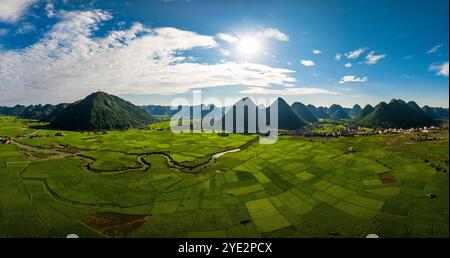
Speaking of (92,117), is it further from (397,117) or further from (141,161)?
(397,117)

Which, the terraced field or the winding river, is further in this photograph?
the winding river

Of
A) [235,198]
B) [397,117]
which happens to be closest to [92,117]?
[235,198]

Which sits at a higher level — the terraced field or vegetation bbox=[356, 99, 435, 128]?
vegetation bbox=[356, 99, 435, 128]

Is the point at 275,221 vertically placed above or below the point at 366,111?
below

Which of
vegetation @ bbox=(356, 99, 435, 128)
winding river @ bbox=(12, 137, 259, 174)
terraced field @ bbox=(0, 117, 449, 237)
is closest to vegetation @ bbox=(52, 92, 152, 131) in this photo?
winding river @ bbox=(12, 137, 259, 174)

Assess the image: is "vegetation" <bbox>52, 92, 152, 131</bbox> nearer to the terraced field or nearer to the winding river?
the winding river

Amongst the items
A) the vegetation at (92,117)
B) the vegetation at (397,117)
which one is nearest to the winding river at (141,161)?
the vegetation at (92,117)

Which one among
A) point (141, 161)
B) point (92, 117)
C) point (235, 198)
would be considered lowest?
point (235, 198)
